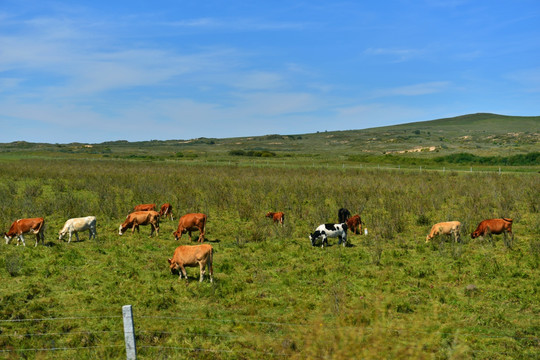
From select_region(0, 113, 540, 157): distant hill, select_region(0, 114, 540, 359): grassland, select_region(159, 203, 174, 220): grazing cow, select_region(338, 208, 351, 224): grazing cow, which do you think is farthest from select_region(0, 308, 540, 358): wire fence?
select_region(0, 113, 540, 157): distant hill

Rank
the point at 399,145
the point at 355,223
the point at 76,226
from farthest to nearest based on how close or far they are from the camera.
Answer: the point at 399,145 → the point at 355,223 → the point at 76,226

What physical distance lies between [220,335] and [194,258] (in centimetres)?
365

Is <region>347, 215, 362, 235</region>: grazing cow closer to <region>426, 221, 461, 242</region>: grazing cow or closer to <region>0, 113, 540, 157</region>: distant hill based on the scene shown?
<region>426, 221, 461, 242</region>: grazing cow

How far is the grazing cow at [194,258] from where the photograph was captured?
443 inches

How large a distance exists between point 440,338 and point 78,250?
38.6 ft

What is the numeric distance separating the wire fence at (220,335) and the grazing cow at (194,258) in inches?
96.2

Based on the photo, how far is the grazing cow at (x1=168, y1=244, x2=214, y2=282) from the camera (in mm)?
11242

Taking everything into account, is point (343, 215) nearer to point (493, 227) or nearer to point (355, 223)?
point (355, 223)

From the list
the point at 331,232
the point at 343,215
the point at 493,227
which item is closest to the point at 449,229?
the point at 493,227

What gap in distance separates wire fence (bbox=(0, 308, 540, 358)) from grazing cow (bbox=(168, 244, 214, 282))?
2.44m

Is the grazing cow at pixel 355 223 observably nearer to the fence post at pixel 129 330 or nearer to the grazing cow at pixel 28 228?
the grazing cow at pixel 28 228

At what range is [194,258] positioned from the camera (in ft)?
37.2

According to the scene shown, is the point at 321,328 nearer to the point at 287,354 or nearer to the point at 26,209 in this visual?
the point at 287,354

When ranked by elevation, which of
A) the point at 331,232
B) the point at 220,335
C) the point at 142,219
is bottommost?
the point at 220,335
